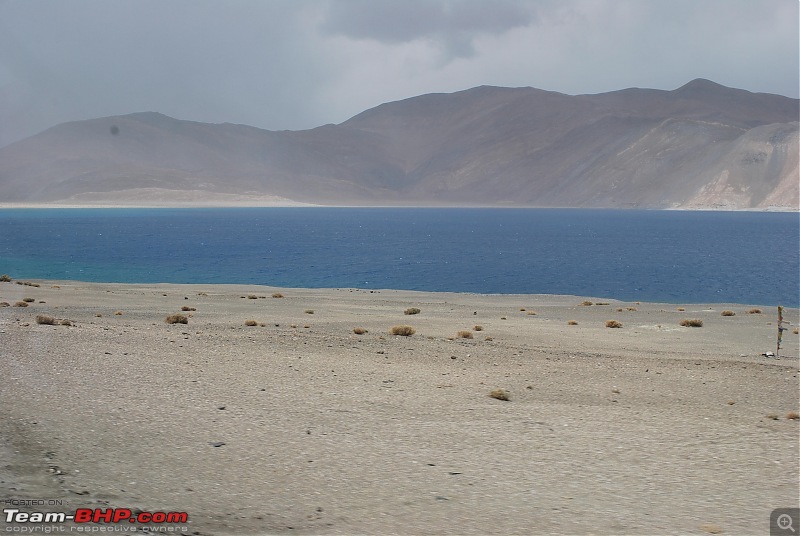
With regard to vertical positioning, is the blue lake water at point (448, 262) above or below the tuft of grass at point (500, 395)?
above

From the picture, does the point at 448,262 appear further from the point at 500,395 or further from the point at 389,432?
the point at 389,432

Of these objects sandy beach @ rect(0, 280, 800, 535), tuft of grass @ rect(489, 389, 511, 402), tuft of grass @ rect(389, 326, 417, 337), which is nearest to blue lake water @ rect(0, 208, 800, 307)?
tuft of grass @ rect(389, 326, 417, 337)

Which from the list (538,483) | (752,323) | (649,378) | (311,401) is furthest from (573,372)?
(752,323)

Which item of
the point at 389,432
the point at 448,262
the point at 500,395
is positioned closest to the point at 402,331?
the point at 500,395

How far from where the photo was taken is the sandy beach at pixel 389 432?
8352 mm

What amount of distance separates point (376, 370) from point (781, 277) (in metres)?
51.8

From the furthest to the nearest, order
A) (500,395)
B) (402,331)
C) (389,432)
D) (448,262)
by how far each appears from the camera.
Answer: (448,262), (402,331), (500,395), (389,432)

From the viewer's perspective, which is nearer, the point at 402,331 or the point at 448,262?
the point at 402,331

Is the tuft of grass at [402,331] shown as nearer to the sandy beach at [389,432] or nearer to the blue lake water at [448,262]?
the sandy beach at [389,432]

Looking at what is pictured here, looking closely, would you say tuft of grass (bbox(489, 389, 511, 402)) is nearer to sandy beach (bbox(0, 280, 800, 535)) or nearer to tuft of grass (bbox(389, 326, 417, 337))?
sandy beach (bbox(0, 280, 800, 535))

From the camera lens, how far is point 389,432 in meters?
11.4

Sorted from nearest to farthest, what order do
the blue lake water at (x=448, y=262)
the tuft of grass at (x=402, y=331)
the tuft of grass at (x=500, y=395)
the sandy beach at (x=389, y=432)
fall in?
the sandy beach at (x=389, y=432) < the tuft of grass at (x=500, y=395) < the tuft of grass at (x=402, y=331) < the blue lake water at (x=448, y=262)

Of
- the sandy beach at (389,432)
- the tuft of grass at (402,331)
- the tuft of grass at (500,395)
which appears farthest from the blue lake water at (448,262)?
the tuft of grass at (500,395)

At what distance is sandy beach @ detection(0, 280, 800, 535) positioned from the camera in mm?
8352
